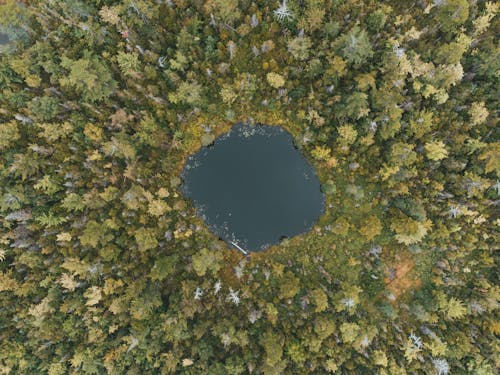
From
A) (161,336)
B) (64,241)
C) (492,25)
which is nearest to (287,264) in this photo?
(161,336)

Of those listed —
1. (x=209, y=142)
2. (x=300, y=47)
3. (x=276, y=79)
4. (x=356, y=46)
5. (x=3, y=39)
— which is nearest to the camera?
(x=356, y=46)

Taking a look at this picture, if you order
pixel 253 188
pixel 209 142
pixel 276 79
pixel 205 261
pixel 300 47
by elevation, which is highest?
pixel 300 47

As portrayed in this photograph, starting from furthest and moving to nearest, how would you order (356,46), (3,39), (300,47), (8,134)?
(3,39) → (300,47) → (8,134) → (356,46)

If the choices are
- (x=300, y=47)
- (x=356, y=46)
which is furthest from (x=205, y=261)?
(x=356, y=46)

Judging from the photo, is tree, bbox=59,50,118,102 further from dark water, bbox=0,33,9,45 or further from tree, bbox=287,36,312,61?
tree, bbox=287,36,312,61

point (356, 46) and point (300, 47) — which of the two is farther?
point (300, 47)

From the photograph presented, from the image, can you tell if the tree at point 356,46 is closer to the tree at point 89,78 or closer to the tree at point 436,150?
the tree at point 436,150

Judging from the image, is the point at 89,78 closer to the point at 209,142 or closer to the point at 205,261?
the point at 209,142

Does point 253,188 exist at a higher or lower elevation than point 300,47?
lower
